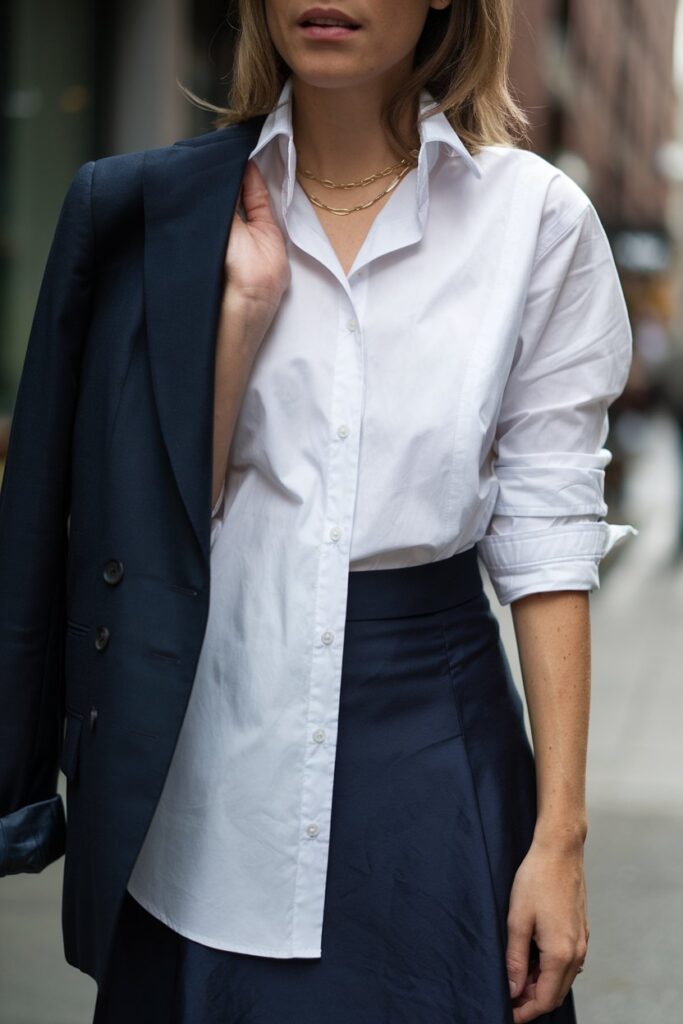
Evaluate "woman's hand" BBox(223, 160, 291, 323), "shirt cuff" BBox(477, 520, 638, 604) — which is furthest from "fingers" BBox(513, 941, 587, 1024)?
"woman's hand" BBox(223, 160, 291, 323)

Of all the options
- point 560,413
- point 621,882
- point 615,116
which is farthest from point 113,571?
point 615,116

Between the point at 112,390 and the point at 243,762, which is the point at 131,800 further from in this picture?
the point at 112,390

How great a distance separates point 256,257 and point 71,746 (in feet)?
2.08

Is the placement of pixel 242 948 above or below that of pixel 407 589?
below

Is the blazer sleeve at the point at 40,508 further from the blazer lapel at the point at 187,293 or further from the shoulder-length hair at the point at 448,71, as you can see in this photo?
the shoulder-length hair at the point at 448,71

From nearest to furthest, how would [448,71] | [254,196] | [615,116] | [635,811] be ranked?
[254,196]
[448,71]
[635,811]
[615,116]

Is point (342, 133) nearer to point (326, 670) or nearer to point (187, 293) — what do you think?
point (187, 293)

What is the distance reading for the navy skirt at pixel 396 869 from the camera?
5.60 feet

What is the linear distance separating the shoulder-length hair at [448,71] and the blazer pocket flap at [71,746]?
807 mm

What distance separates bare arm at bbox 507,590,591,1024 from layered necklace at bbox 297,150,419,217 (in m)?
0.54

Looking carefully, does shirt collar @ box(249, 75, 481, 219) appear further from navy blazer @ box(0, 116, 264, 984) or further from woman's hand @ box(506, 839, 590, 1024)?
woman's hand @ box(506, 839, 590, 1024)

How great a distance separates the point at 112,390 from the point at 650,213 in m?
50.9

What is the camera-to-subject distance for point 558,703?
1.78 metres

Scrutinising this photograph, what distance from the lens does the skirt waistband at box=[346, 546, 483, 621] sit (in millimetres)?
1730
